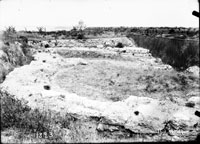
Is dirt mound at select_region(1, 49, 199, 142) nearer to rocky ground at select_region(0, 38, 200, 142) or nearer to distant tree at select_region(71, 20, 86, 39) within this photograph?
rocky ground at select_region(0, 38, 200, 142)

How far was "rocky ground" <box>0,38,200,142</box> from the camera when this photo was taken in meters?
4.92

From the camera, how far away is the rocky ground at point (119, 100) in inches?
194

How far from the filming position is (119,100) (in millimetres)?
9273

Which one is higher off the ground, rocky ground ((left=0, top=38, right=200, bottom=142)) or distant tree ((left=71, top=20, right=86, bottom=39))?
distant tree ((left=71, top=20, right=86, bottom=39))

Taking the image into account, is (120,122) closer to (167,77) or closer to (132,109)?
(132,109)

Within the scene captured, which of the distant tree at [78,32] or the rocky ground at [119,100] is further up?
the distant tree at [78,32]

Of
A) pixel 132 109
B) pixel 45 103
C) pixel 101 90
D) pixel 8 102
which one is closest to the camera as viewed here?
pixel 8 102

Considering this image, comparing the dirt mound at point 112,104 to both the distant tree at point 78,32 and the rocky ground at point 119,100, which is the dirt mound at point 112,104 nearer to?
the rocky ground at point 119,100

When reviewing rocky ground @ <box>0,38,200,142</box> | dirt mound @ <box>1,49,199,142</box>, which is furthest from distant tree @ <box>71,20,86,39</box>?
dirt mound @ <box>1,49,199,142</box>

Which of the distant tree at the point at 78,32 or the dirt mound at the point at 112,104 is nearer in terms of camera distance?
the dirt mound at the point at 112,104

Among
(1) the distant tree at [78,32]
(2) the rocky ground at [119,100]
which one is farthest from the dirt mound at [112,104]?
(1) the distant tree at [78,32]

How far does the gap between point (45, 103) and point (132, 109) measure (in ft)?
9.07

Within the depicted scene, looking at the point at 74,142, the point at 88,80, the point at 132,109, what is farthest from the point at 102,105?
the point at 88,80

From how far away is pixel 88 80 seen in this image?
40.6ft
